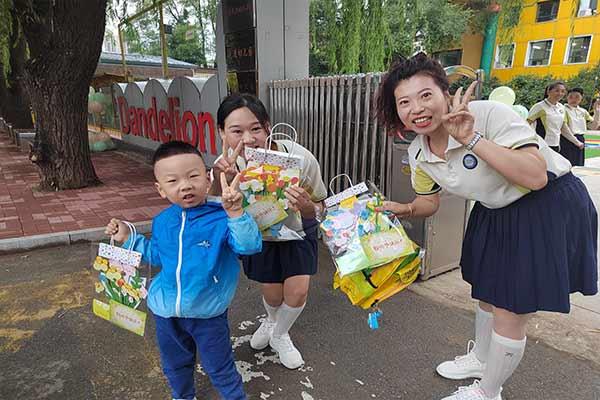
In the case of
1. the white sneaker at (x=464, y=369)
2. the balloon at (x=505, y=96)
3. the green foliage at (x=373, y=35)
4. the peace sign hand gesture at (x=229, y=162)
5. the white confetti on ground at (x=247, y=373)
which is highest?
the green foliage at (x=373, y=35)

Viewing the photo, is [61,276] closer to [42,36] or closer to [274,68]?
[274,68]

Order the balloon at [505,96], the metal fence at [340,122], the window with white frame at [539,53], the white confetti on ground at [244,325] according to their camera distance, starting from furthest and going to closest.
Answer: the window with white frame at [539,53] → the balloon at [505,96] → the metal fence at [340,122] → the white confetti on ground at [244,325]

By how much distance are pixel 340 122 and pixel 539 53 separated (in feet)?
84.9

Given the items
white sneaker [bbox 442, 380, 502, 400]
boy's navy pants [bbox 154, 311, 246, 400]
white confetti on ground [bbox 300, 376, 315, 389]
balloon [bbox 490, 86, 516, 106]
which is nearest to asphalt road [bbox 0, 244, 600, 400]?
white confetti on ground [bbox 300, 376, 315, 389]

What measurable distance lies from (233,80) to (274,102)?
2.81 ft

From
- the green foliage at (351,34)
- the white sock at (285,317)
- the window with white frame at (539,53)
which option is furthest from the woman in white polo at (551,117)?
the window with white frame at (539,53)

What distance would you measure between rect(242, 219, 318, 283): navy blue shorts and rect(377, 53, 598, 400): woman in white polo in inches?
21.7

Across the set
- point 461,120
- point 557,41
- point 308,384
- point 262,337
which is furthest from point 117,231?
point 557,41

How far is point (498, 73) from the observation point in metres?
25.9

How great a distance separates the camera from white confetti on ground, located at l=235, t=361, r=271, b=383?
86.6 inches

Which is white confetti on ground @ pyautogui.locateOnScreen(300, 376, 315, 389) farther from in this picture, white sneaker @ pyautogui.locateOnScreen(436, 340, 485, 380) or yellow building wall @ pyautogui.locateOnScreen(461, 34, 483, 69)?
yellow building wall @ pyautogui.locateOnScreen(461, 34, 483, 69)

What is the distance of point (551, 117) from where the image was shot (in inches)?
214

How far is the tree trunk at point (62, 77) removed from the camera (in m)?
5.55

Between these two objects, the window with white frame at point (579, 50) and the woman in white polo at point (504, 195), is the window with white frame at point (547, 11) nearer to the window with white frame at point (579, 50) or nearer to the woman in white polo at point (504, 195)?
the window with white frame at point (579, 50)
